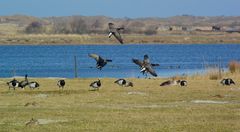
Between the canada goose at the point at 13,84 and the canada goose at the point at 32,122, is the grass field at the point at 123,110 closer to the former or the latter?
the canada goose at the point at 32,122

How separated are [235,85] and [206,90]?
3656 mm

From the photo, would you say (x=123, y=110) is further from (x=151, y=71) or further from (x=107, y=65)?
(x=107, y=65)

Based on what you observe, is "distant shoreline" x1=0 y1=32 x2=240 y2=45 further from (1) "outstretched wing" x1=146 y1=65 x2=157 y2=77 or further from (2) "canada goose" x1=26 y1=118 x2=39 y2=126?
(2) "canada goose" x1=26 y1=118 x2=39 y2=126

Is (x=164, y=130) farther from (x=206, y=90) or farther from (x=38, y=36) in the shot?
(x=38, y=36)

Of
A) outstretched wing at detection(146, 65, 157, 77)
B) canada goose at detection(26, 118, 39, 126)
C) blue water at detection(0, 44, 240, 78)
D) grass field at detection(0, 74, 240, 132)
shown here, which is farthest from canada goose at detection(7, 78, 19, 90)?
blue water at detection(0, 44, 240, 78)

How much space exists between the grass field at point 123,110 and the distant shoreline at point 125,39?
12654 cm

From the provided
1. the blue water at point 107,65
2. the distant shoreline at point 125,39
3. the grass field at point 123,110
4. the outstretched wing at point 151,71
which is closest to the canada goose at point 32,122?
the grass field at point 123,110

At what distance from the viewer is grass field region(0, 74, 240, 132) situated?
57.1 feet

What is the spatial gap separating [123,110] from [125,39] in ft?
447

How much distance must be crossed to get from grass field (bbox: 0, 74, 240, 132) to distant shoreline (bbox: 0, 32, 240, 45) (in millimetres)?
126537

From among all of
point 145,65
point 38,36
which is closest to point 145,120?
point 145,65

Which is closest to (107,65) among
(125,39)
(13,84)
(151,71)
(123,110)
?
(13,84)

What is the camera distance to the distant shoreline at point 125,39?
15900 cm

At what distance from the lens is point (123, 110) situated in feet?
70.2
